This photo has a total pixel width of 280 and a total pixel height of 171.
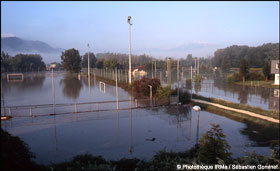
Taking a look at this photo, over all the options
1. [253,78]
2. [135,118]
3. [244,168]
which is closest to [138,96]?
[135,118]

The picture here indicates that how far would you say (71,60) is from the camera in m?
45.6

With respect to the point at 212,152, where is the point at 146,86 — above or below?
above

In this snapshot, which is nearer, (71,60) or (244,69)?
(244,69)

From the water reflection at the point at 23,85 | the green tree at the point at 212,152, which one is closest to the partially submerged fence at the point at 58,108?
the green tree at the point at 212,152

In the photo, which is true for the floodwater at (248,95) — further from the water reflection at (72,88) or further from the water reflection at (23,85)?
the water reflection at (23,85)

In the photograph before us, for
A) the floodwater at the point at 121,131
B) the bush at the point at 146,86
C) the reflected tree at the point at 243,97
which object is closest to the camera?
the floodwater at the point at 121,131

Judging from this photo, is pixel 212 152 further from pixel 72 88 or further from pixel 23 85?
pixel 23 85

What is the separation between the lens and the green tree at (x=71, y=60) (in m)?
45.6

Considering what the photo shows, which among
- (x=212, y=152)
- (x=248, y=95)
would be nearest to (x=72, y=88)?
(x=248, y=95)

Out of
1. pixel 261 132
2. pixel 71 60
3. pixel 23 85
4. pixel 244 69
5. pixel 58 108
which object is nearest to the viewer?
pixel 261 132

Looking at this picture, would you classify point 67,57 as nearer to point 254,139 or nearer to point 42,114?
point 42,114

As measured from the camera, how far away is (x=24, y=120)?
34.6ft

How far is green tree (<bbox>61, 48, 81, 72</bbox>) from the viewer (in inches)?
1795

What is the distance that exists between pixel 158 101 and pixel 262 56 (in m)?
50.2
